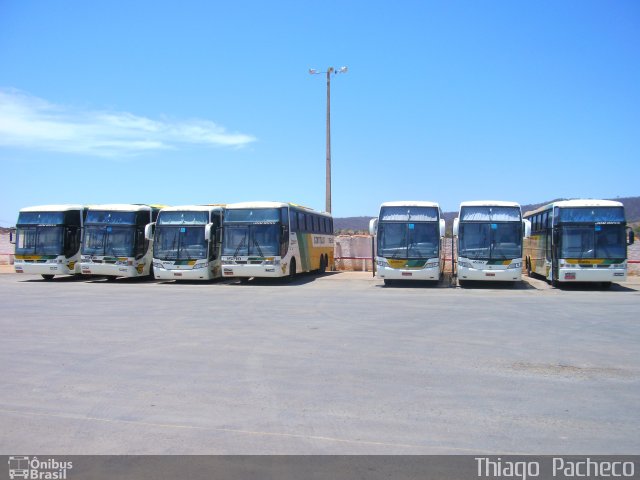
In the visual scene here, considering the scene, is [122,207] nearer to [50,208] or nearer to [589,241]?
[50,208]

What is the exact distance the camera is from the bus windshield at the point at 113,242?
80.2ft

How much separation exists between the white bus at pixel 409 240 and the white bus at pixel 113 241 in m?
9.76

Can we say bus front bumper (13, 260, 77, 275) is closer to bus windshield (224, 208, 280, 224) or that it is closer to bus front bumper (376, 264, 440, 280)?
bus windshield (224, 208, 280, 224)

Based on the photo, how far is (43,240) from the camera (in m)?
25.2

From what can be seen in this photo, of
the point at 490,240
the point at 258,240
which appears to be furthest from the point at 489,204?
the point at 258,240

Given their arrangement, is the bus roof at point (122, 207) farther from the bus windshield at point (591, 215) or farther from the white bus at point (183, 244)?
the bus windshield at point (591, 215)

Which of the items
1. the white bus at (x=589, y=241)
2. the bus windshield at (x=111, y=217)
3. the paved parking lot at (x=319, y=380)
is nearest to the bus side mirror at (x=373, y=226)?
the white bus at (x=589, y=241)

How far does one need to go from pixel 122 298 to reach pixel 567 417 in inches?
579

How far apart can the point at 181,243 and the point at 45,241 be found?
6.20 meters

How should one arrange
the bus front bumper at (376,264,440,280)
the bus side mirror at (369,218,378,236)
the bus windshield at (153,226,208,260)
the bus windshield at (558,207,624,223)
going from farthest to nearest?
the bus windshield at (153,226,208,260) → the bus side mirror at (369,218,378,236) → the bus front bumper at (376,264,440,280) → the bus windshield at (558,207,624,223)

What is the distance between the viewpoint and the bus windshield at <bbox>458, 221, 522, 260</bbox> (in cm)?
2189

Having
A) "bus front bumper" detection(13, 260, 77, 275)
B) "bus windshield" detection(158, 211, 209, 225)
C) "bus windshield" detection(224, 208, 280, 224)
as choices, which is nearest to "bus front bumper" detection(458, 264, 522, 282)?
"bus windshield" detection(224, 208, 280, 224)

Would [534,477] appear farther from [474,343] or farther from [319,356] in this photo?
[474,343]

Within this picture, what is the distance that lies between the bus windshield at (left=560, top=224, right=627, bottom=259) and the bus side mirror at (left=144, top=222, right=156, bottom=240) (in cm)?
1583
